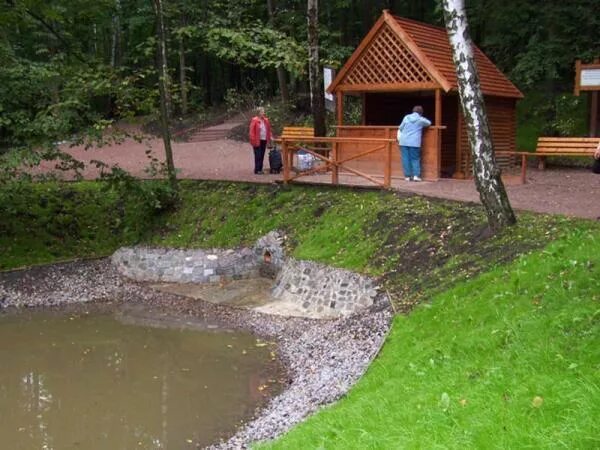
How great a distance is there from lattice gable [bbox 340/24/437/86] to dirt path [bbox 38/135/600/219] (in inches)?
93.8

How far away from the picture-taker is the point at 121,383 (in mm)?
9000

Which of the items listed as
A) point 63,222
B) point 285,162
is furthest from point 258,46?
point 63,222

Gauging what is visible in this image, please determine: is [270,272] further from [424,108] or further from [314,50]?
[424,108]

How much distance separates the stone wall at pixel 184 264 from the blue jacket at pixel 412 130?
4.10 meters

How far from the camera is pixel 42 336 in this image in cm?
1112

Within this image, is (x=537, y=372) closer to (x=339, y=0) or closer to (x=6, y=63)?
(x=6, y=63)

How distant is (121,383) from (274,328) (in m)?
2.73

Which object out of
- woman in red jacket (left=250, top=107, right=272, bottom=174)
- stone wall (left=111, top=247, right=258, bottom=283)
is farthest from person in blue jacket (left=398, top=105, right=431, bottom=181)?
woman in red jacket (left=250, top=107, right=272, bottom=174)

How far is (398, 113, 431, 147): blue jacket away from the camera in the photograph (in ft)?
45.0

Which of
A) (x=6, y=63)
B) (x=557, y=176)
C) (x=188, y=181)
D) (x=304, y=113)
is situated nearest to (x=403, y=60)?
(x=557, y=176)

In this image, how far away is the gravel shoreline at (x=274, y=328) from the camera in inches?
284

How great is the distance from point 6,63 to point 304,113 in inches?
580

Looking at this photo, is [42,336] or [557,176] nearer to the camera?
[42,336]

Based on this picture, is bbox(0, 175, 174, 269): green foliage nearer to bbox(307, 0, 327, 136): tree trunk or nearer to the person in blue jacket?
bbox(307, 0, 327, 136): tree trunk
